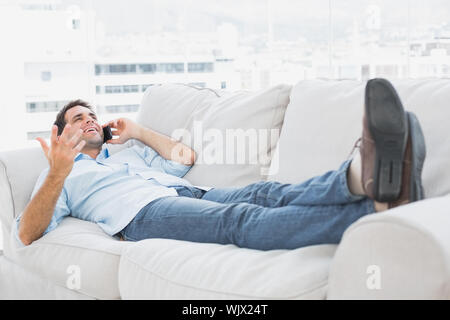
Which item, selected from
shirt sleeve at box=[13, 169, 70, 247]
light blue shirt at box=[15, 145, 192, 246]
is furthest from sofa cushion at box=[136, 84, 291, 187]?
shirt sleeve at box=[13, 169, 70, 247]

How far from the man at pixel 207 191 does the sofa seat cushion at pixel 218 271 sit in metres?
0.06

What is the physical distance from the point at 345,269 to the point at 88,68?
323cm

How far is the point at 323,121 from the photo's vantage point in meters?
1.98

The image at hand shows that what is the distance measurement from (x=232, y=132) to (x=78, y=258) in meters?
0.74

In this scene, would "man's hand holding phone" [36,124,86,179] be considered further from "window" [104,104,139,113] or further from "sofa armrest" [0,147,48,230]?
"window" [104,104,139,113]

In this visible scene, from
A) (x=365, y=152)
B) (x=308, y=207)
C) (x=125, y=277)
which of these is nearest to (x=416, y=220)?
(x=365, y=152)

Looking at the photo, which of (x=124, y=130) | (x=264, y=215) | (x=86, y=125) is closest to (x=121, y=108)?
(x=124, y=130)

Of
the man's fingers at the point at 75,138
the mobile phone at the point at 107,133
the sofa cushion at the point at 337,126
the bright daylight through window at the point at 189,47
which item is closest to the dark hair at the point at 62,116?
the mobile phone at the point at 107,133

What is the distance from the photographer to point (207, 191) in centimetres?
212

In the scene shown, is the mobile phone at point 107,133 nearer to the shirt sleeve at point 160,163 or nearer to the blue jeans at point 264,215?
the shirt sleeve at point 160,163

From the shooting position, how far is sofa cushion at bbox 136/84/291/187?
219 cm

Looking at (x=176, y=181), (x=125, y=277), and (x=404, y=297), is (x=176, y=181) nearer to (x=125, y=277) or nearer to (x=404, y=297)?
(x=125, y=277)

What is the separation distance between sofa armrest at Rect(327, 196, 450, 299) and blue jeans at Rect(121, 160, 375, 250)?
0.17m

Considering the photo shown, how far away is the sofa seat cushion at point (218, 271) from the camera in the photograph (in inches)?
53.1
